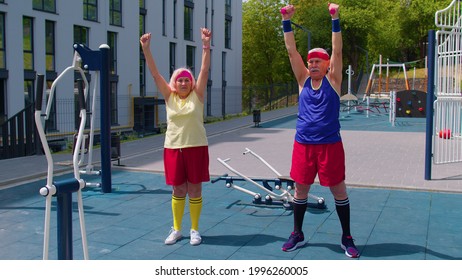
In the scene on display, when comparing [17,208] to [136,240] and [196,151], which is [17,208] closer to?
[136,240]

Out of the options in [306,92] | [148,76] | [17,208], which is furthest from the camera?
[148,76]

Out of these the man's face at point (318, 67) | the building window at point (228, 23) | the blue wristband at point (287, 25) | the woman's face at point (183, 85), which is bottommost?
the woman's face at point (183, 85)

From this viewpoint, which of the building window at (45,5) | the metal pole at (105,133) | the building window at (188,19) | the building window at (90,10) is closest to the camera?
the metal pole at (105,133)

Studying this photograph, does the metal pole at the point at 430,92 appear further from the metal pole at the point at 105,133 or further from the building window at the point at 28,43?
the building window at the point at 28,43

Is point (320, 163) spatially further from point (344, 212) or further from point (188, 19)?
point (188, 19)

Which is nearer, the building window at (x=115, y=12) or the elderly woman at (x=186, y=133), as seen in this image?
the elderly woman at (x=186, y=133)

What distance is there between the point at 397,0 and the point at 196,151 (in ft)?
211

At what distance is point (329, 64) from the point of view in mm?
5094

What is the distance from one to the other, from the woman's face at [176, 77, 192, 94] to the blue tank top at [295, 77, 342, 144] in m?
1.18

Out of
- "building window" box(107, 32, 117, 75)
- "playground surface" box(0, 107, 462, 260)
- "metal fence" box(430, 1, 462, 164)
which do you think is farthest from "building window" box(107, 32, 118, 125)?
"metal fence" box(430, 1, 462, 164)

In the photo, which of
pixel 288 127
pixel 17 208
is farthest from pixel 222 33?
pixel 17 208

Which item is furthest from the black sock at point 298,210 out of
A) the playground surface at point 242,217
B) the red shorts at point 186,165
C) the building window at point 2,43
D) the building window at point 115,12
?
the building window at point 115,12

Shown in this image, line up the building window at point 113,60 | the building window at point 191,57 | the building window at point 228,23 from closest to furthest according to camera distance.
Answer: the building window at point 113,60, the building window at point 191,57, the building window at point 228,23

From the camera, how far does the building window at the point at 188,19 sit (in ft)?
115
